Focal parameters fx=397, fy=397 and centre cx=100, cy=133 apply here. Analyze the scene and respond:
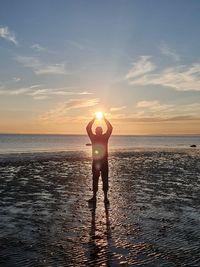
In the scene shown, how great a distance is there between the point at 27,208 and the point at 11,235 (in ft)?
11.9

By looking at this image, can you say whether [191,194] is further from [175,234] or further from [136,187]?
[175,234]

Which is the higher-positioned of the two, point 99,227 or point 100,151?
point 100,151

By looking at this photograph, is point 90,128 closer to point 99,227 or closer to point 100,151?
point 100,151

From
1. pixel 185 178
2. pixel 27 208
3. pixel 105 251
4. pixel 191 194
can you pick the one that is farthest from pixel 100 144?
pixel 185 178

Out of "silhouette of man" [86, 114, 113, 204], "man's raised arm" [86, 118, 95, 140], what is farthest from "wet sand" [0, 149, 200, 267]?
"man's raised arm" [86, 118, 95, 140]

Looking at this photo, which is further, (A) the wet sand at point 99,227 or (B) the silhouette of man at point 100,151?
(B) the silhouette of man at point 100,151

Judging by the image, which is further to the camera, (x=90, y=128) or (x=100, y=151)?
(x=90, y=128)

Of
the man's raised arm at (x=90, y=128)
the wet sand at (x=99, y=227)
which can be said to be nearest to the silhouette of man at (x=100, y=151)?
the man's raised arm at (x=90, y=128)

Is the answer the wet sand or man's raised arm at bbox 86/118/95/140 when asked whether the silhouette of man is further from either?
the wet sand

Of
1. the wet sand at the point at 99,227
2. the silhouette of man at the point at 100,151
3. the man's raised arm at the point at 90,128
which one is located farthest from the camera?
the man's raised arm at the point at 90,128

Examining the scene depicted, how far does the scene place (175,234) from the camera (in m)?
9.40

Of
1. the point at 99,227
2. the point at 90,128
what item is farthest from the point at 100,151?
the point at 99,227

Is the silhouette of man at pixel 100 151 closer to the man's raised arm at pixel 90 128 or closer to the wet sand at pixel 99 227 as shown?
the man's raised arm at pixel 90 128

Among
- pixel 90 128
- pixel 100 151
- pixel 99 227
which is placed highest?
pixel 90 128
